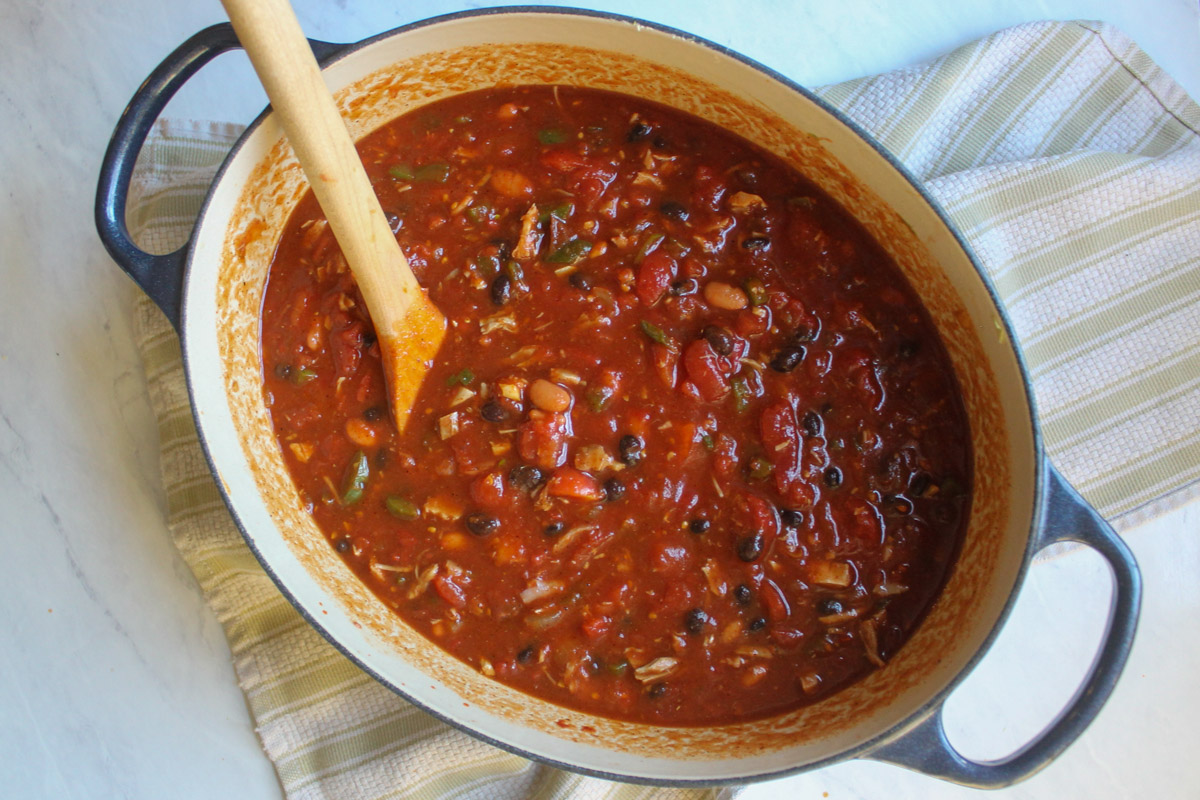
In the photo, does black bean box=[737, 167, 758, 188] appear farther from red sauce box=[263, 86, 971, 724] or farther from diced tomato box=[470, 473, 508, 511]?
diced tomato box=[470, 473, 508, 511]

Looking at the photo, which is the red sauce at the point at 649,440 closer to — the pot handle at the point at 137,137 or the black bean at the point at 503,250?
the black bean at the point at 503,250

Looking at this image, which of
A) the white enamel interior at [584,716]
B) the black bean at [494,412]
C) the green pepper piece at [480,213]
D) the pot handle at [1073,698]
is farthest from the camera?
the green pepper piece at [480,213]

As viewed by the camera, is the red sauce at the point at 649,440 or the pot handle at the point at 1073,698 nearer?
the pot handle at the point at 1073,698

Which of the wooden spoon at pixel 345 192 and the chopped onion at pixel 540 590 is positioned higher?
the wooden spoon at pixel 345 192

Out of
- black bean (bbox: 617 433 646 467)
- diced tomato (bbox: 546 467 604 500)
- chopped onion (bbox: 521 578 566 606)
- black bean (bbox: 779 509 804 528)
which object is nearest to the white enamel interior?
chopped onion (bbox: 521 578 566 606)

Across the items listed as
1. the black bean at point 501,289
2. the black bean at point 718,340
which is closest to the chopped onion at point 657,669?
the black bean at point 718,340

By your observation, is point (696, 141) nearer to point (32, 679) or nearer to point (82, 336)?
point (82, 336)

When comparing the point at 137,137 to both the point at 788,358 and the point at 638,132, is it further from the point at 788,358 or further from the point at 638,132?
the point at 788,358

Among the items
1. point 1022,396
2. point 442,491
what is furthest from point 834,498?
point 442,491
